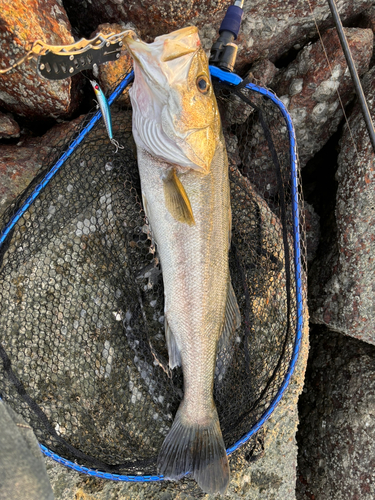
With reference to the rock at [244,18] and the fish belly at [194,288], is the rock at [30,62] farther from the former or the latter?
the fish belly at [194,288]

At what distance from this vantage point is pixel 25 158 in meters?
2.19

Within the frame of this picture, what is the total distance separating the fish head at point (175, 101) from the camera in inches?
69.8

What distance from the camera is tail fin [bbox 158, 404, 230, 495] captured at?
2.02 metres

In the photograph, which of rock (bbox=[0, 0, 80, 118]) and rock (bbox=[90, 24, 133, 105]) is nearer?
rock (bbox=[0, 0, 80, 118])

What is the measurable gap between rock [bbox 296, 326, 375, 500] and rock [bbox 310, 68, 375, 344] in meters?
0.39

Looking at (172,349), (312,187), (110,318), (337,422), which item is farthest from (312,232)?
(110,318)

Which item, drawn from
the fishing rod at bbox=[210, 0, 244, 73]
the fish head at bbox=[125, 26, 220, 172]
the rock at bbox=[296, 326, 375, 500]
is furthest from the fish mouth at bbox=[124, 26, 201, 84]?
the rock at bbox=[296, 326, 375, 500]

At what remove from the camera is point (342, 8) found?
2564 millimetres

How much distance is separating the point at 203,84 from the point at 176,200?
66cm

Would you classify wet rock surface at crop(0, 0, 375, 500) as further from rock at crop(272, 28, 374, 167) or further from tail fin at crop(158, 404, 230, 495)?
tail fin at crop(158, 404, 230, 495)

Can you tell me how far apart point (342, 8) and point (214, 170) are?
1710 mm

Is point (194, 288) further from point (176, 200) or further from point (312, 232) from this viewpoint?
point (312, 232)

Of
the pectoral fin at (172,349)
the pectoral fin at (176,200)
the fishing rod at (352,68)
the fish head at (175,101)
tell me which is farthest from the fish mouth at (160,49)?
the pectoral fin at (172,349)

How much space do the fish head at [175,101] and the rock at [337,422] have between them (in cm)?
201
